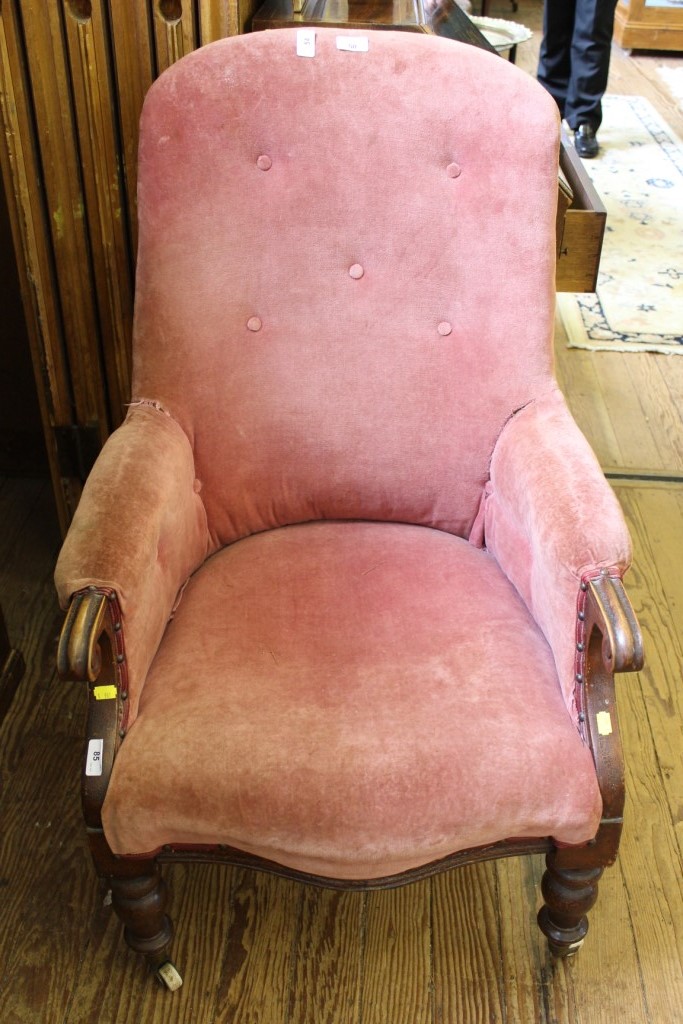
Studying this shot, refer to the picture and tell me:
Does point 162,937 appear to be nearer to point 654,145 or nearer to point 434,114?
point 434,114

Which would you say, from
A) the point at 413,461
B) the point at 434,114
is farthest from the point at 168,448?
the point at 434,114

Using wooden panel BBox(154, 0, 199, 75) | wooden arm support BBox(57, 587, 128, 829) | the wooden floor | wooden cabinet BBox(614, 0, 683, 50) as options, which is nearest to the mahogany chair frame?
wooden arm support BBox(57, 587, 128, 829)

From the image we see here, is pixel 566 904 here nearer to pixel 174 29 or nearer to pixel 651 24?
pixel 174 29

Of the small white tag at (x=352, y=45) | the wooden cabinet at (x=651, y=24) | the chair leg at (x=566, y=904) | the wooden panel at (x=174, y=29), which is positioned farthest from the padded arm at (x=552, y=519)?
the wooden cabinet at (x=651, y=24)

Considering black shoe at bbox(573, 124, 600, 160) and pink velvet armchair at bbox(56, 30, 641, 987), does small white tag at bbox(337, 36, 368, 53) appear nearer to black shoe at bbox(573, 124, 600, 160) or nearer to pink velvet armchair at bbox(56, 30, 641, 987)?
pink velvet armchair at bbox(56, 30, 641, 987)

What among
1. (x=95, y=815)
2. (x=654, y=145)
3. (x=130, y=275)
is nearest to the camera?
(x=95, y=815)

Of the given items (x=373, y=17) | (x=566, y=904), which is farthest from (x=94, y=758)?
(x=373, y=17)

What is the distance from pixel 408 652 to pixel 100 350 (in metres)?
0.87

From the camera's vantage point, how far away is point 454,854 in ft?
3.86

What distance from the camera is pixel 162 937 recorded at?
127 cm

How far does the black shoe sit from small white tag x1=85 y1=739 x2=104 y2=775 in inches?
142

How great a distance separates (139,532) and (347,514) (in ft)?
1.32

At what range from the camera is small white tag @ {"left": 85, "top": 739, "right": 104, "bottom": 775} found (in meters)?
1.12

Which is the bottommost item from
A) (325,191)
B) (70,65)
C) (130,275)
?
(130,275)
